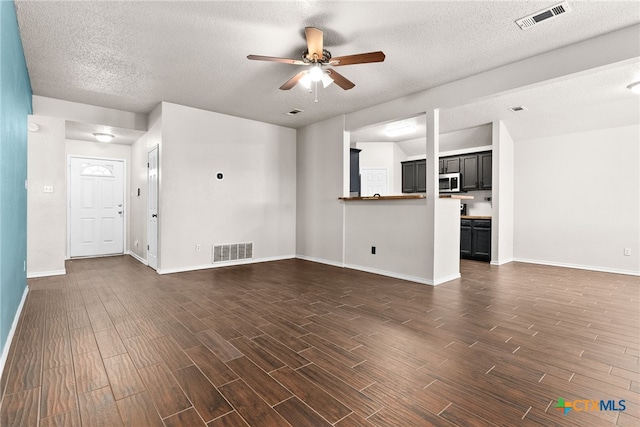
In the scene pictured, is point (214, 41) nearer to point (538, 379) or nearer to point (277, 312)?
point (277, 312)

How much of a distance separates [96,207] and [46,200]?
2.05m

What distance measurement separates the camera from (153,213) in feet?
17.4

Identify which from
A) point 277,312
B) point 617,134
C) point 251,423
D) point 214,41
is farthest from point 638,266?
point 214,41

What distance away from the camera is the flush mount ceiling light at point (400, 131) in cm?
651

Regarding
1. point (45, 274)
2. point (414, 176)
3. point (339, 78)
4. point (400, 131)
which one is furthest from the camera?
point (414, 176)

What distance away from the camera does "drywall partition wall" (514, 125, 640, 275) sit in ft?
16.9

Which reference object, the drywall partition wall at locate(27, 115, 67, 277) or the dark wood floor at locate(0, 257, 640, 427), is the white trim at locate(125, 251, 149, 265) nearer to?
the drywall partition wall at locate(27, 115, 67, 277)

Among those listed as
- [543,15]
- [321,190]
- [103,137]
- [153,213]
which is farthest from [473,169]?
[103,137]

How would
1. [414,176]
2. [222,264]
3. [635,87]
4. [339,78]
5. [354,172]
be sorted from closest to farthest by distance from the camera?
[339,78] < [635,87] < [222,264] < [354,172] < [414,176]

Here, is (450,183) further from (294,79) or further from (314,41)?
(314,41)

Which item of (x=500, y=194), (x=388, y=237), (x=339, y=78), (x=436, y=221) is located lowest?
(x=388, y=237)

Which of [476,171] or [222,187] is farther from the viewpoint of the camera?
[476,171]

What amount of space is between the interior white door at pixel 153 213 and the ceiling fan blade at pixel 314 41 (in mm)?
3442

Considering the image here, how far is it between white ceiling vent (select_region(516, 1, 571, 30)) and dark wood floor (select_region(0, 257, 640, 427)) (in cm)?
269
